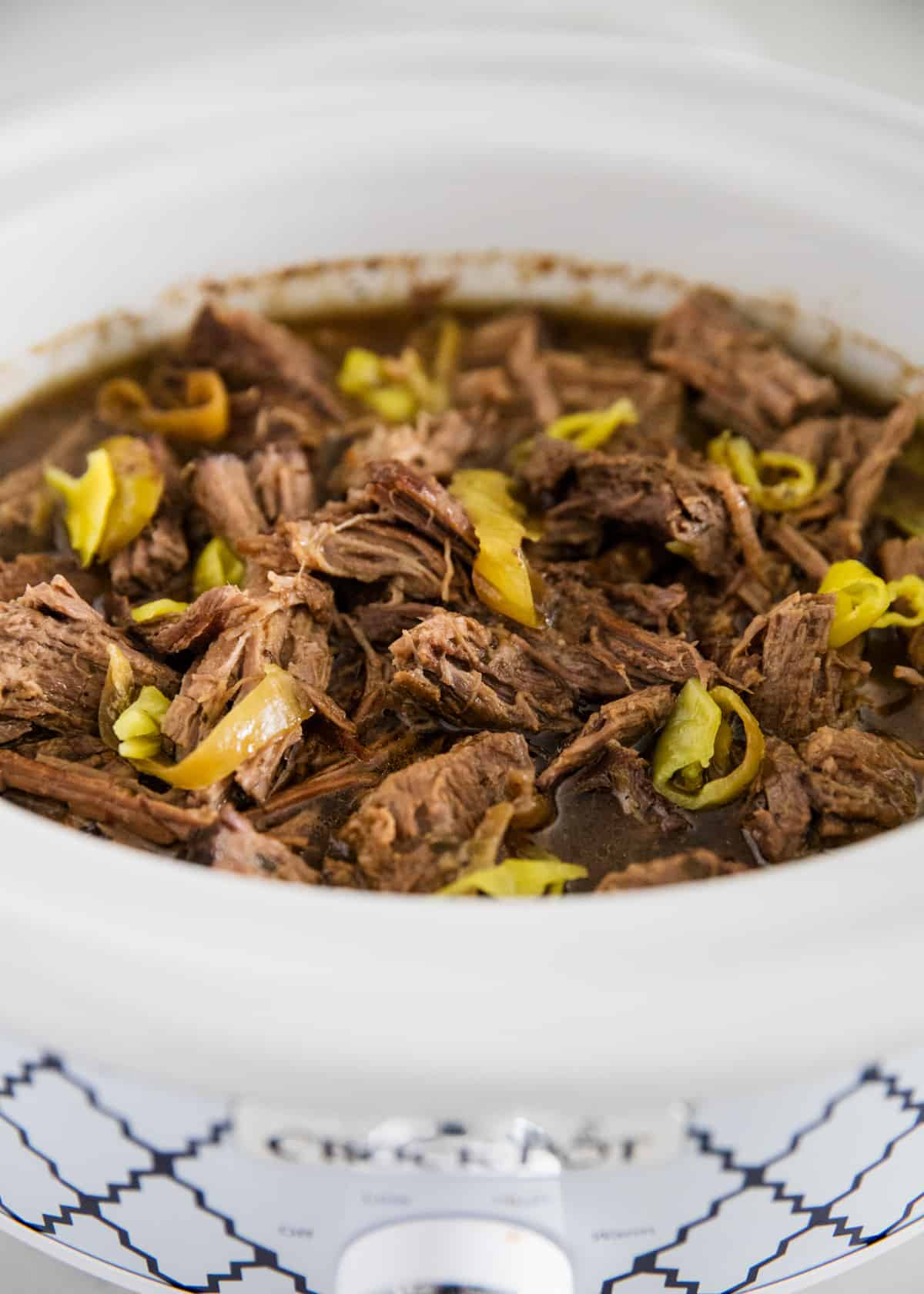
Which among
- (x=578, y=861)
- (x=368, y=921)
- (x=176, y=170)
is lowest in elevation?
(x=578, y=861)

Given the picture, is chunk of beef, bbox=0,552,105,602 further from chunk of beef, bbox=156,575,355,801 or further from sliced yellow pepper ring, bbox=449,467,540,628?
sliced yellow pepper ring, bbox=449,467,540,628

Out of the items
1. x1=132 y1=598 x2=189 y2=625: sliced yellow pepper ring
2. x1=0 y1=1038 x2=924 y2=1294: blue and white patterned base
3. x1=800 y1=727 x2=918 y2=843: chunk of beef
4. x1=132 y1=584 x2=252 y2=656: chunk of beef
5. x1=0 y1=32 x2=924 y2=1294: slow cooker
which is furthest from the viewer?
x1=132 y1=598 x2=189 y2=625: sliced yellow pepper ring

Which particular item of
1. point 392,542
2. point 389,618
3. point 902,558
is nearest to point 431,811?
point 389,618

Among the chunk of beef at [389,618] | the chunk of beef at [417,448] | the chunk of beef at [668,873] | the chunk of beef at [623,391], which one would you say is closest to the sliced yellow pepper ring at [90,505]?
the chunk of beef at [417,448]

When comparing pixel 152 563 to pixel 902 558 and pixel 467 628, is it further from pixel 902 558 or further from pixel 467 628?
pixel 902 558

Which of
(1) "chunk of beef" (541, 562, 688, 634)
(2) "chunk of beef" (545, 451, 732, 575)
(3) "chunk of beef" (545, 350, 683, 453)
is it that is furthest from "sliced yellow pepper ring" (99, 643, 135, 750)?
(3) "chunk of beef" (545, 350, 683, 453)

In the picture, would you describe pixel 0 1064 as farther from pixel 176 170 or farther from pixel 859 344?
pixel 859 344

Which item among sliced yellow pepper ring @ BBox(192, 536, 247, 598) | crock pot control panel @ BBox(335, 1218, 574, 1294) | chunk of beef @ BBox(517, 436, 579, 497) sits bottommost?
crock pot control panel @ BBox(335, 1218, 574, 1294)

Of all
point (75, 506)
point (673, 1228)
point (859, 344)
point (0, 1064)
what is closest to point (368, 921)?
point (0, 1064)
